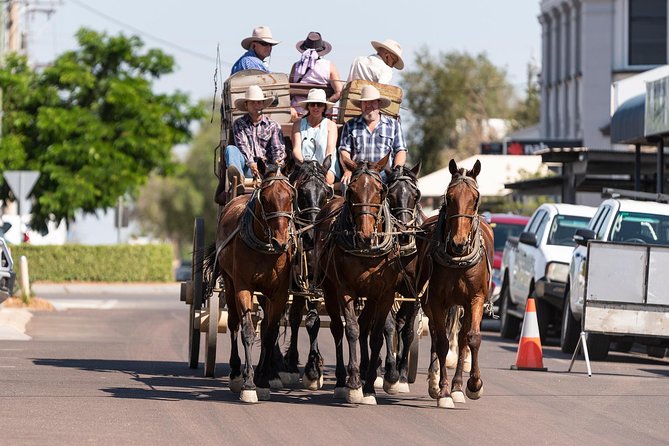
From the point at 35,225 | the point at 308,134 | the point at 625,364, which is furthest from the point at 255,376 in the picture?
the point at 35,225

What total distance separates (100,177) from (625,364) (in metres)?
28.4

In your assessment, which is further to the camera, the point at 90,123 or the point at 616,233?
the point at 90,123

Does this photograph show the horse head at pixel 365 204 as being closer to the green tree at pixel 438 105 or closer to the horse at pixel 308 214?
the horse at pixel 308 214

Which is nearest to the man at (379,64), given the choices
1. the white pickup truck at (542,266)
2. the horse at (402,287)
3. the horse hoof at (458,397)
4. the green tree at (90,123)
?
the horse at (402,287)

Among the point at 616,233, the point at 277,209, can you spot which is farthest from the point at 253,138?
the point at 616,233

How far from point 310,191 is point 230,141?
6.99 feet

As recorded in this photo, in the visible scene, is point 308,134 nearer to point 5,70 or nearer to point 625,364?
point 625,364

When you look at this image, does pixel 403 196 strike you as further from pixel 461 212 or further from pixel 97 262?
pixel 97 262

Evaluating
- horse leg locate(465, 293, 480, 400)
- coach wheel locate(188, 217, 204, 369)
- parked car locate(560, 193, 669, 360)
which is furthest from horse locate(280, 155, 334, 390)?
parked car locate(560, 193, 669, 360)

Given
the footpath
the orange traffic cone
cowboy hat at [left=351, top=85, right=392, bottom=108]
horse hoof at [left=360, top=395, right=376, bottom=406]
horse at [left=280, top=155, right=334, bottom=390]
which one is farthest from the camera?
the footpath

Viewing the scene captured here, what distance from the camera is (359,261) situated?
46.9 ft

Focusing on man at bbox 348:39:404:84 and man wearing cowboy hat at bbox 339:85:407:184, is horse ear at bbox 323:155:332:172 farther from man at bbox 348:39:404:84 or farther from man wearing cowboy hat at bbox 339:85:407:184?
man at bbox 348:39:404:84

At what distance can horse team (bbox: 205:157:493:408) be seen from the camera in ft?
46.8

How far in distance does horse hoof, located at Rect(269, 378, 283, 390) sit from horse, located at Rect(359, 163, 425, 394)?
3.19ft
